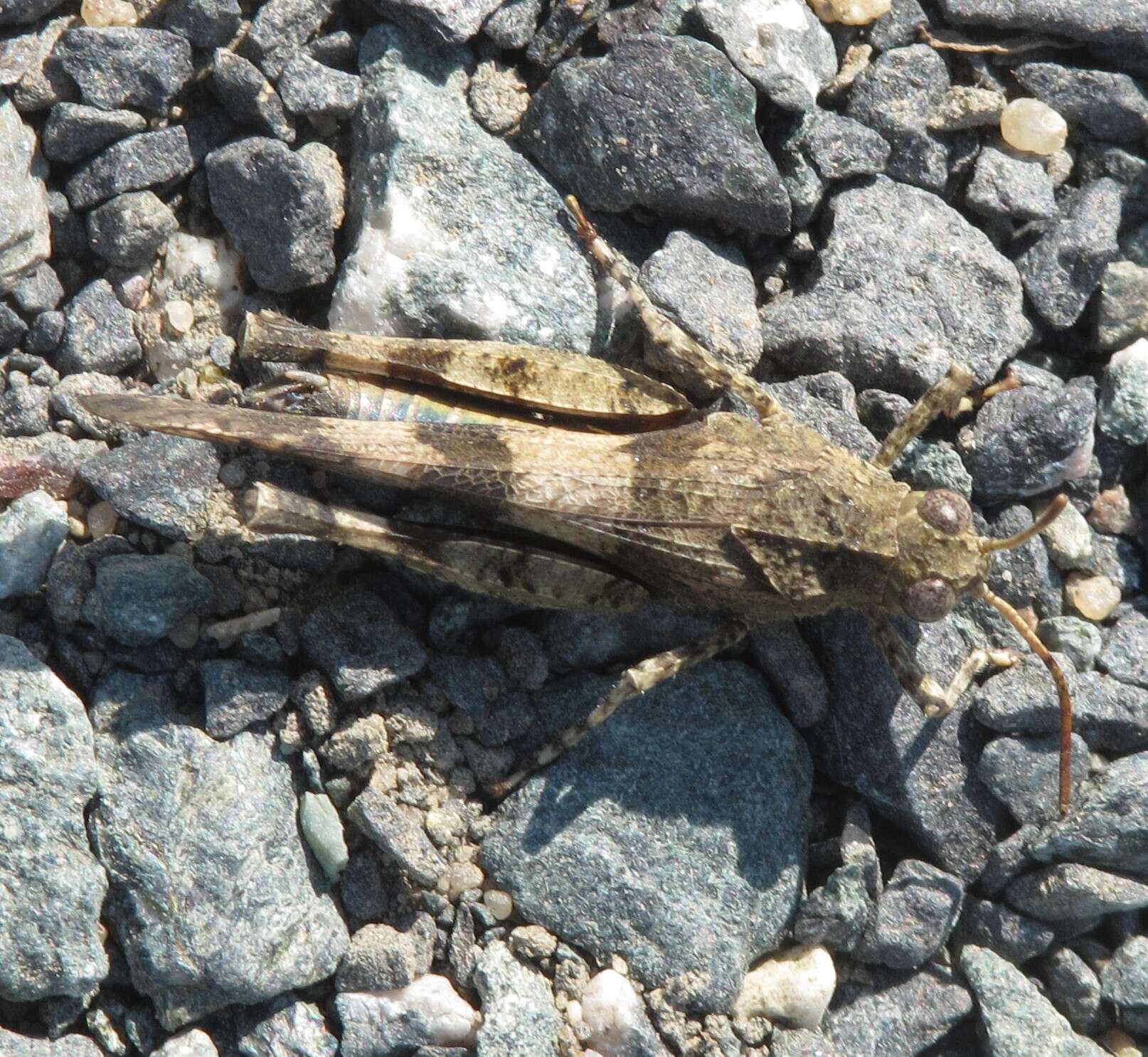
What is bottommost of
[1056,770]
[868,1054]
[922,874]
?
[868,1054]

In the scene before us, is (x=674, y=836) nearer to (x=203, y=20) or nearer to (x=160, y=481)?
(x=160, y=481)

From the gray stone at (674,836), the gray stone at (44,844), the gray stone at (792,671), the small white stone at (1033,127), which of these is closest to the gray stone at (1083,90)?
the small white stone at (1033,127)

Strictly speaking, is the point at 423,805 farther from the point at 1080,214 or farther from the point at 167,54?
the point at 1080,214

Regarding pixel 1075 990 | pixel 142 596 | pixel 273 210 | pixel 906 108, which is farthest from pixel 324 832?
pixel 906 108

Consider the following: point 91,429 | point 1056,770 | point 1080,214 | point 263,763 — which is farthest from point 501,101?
point 1056,770

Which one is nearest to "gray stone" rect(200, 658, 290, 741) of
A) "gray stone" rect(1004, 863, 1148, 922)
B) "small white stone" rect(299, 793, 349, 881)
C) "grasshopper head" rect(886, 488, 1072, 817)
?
"small white stone" rect(299, 793, 349, 881)

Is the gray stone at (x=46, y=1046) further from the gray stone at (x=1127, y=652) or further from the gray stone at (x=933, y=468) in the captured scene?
the gray stone at (x=1127, y=652)
